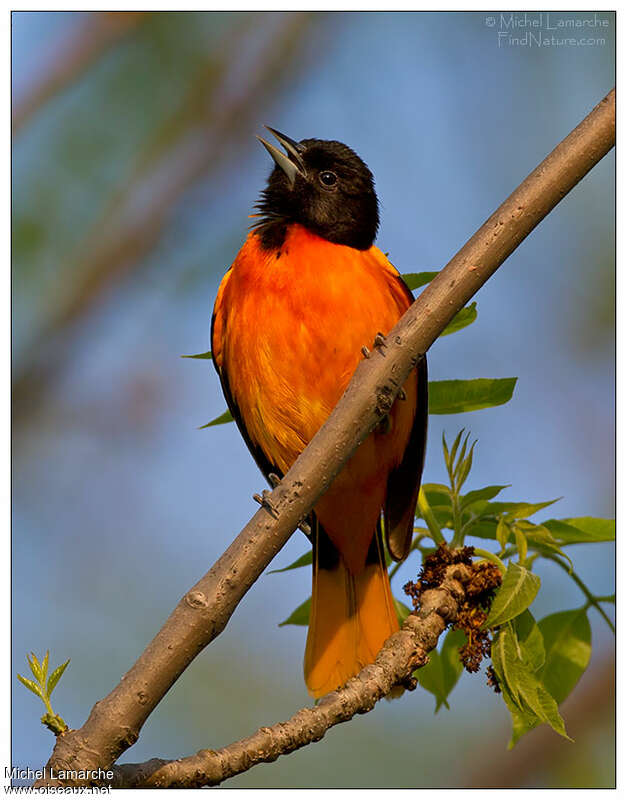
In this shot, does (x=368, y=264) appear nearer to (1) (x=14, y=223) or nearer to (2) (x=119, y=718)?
(2) (x=119, y=718)

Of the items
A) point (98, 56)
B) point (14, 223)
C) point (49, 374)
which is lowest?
point (49, 374)

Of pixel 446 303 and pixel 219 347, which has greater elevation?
pixel 219 347

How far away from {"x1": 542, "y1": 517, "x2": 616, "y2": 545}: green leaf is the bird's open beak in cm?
214

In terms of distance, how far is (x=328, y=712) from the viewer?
2566mm

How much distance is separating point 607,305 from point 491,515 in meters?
4.07

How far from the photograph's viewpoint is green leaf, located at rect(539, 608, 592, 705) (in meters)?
3.08

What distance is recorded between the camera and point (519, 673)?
8.91 feet

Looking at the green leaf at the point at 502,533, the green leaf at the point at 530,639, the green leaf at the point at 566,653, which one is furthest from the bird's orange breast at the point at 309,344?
the green leaf at the point at 530,639

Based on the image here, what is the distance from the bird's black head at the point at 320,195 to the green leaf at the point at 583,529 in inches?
67.7

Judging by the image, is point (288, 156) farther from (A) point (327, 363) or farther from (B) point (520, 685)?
(B) point (520, 685)

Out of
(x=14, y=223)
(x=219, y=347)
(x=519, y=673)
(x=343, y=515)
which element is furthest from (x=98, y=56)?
(x=519, y=673)

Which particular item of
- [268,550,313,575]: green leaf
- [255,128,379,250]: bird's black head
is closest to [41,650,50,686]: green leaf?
[268,550,313,575]: green leaf

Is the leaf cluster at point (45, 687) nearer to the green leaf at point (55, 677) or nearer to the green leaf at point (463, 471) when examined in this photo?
the green leaf at point (55, 677)

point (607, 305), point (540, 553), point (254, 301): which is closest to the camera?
point (540, 553)
